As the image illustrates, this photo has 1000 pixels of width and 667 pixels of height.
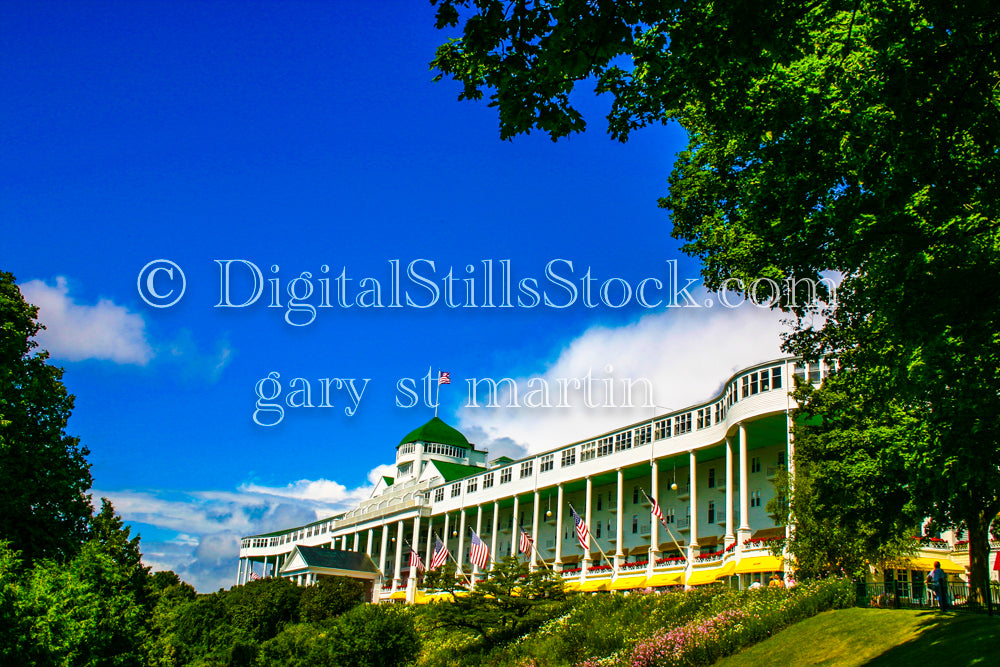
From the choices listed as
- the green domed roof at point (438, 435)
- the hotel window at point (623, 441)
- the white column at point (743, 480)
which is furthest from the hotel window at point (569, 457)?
the green domed roof at point (438, 435)

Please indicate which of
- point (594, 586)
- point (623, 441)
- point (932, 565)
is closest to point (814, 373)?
point (932, 565)

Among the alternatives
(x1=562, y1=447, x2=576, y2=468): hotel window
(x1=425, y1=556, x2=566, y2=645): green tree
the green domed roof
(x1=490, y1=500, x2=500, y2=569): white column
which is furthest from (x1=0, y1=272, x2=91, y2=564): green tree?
the green domed roof

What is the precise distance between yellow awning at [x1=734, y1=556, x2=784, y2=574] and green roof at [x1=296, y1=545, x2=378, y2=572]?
159 ft

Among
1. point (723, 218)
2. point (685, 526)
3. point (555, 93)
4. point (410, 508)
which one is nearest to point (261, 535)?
point (410, 508)

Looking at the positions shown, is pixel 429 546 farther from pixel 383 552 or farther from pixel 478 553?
pixel 478 553

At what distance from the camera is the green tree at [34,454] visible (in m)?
26.1

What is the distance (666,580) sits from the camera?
45938 mm

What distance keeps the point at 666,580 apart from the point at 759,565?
351 inches

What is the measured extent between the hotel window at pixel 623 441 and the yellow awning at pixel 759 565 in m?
17.9

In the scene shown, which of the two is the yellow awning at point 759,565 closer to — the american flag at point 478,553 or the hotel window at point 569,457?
the american flag at point 478,553

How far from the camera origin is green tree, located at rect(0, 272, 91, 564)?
1028 inches

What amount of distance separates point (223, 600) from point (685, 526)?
33100mm

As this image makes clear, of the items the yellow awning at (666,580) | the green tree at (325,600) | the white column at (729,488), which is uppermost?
the white column at (729,488)

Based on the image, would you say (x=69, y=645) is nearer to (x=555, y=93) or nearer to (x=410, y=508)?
(x=555, y=93)
